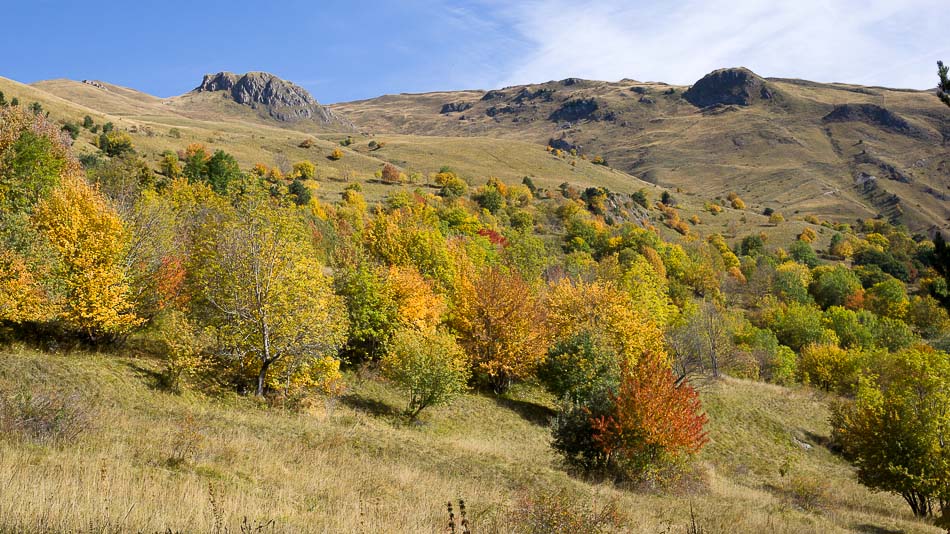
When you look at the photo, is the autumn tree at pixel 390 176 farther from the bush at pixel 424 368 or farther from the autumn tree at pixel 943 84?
the autumn tree at pixel 943 84

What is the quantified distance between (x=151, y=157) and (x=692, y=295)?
86.0 metres

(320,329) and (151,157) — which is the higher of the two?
(151,157)

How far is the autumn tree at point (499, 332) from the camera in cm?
3625

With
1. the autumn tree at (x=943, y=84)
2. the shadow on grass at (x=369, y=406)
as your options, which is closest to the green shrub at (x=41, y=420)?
the shadow on grass at (x=369, y=406)

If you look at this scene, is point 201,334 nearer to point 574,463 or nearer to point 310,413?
point 310,413

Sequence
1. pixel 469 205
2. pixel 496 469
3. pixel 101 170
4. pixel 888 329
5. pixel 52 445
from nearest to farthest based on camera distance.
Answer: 1. pixel 52 445
2. pixel 496 469
3. pixel 101 170
4. pixel 888 329
5. pixel 469 205

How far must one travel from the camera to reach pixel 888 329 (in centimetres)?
7931

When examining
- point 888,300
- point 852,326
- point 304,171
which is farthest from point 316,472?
point 888,300

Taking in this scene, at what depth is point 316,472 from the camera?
13.7 meters

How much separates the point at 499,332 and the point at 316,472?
23.6 m

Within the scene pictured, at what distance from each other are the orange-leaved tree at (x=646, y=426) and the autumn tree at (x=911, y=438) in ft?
33.1

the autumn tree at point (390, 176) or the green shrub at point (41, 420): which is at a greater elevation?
the autumn tree at point (390, 176)

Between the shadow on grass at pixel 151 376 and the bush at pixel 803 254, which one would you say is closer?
the shadow on grass at pixel 151 376

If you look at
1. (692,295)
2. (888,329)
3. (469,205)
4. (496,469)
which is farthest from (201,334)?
(888,329)
